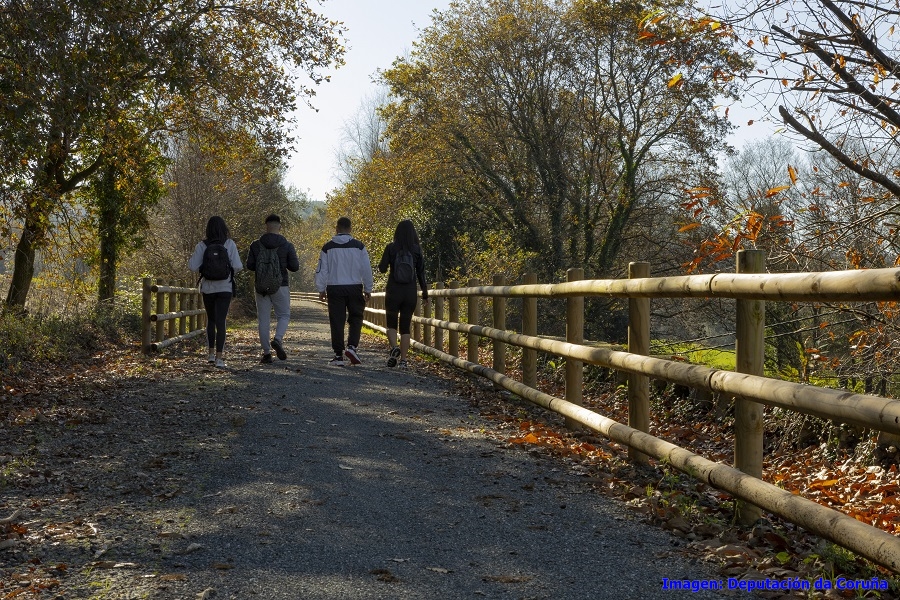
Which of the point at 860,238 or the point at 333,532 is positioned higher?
the point at 860,238

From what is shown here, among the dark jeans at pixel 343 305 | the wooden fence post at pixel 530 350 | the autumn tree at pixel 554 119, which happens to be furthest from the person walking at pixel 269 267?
the autumn tree at pixel 554 119

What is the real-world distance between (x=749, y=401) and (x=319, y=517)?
2233 millimetres

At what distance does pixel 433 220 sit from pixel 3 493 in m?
22.7

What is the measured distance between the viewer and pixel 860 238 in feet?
22.6

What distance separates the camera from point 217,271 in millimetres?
12023

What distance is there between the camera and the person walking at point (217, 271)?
12.0m

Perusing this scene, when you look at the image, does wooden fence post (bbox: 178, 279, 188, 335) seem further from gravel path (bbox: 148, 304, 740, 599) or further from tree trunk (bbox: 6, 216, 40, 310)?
gravel path (bbox: 148, 304, 740, 599)

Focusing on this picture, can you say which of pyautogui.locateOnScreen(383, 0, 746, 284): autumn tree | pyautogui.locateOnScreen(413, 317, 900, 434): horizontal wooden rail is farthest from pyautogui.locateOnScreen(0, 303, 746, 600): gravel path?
pyautogui.locateOnScreen(383, 0, 746, 284): autumn tree

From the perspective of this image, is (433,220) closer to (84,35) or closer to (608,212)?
(608,212)

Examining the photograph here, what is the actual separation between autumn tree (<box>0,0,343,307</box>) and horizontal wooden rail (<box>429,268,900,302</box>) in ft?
20.6

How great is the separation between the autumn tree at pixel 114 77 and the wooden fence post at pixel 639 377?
261 inches

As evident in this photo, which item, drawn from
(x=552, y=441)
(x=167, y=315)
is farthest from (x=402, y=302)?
(x=552, y=441)

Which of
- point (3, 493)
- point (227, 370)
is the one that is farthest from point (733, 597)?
point (227, 370)

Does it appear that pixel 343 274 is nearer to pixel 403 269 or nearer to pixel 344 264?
pixel 344 264
